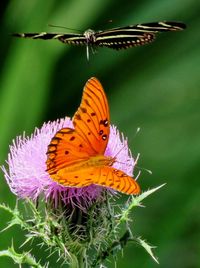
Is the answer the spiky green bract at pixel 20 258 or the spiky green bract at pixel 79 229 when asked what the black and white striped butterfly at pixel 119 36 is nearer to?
the spiky green bract at pixel 79 229

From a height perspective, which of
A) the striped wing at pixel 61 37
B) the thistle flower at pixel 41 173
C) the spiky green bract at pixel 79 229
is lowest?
the spiky green bract at pixel 79 229

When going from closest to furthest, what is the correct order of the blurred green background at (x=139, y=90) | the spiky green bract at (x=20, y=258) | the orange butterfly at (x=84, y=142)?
the orange butterfly at (x=84, y=142), the spiky green bract at (x=20, y=258), the blurred green background at (x=139, y=90)

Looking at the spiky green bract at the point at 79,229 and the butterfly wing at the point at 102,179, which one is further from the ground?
the butterfly wing at the point at 102,179

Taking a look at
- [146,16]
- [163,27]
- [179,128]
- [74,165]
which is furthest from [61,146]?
[146,16]

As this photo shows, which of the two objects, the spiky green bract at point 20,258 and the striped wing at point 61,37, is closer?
the spiky green bract at point 20,258

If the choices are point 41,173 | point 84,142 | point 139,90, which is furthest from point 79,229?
point 139,90

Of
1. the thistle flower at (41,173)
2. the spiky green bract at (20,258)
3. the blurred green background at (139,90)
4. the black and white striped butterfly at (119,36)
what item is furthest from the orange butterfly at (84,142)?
the blurred green background at (139,90)

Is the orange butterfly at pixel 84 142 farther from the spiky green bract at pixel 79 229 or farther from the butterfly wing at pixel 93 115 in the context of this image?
the spiky green bract at pixel 79 229

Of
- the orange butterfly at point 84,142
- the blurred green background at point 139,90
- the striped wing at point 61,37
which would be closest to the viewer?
the orange butterfly at point 84,142

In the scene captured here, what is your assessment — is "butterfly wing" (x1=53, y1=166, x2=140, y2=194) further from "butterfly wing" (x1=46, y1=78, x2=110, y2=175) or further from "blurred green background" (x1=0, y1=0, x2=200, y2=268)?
"blurred green background" (x1=0, y1=0, x2=200, y2=268)
